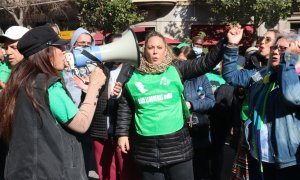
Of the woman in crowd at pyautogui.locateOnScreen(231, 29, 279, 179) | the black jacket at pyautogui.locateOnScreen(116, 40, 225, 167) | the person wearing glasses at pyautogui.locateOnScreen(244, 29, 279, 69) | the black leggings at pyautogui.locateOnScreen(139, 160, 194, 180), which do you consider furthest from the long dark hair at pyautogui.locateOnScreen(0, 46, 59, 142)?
the person wearing glasses at pyautogui.locateOnScreen(244, 29, 279, 69)

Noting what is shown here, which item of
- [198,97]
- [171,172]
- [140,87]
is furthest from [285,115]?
[198,97]

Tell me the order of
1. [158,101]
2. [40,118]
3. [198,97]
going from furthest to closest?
[198,97] < [158,101] < [40,118]

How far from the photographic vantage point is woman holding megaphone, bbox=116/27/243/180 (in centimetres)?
322

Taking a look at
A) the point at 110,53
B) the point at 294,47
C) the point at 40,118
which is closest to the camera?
the point at 40,118

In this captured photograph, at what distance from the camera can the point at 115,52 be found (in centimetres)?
287

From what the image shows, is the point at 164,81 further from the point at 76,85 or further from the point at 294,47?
the point at 294,47

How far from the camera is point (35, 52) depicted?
229 cm

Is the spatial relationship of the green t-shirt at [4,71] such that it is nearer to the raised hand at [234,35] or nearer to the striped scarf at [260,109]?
the raised hand at [234,35]

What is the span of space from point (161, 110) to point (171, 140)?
10.1 inches

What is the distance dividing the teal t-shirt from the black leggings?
1.23 metres

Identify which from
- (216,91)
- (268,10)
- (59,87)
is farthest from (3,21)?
(59,87)

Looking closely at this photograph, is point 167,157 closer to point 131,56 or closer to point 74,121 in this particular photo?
point 131,56

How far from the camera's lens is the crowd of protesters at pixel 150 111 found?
2238mm

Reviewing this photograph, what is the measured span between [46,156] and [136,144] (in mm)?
1256
